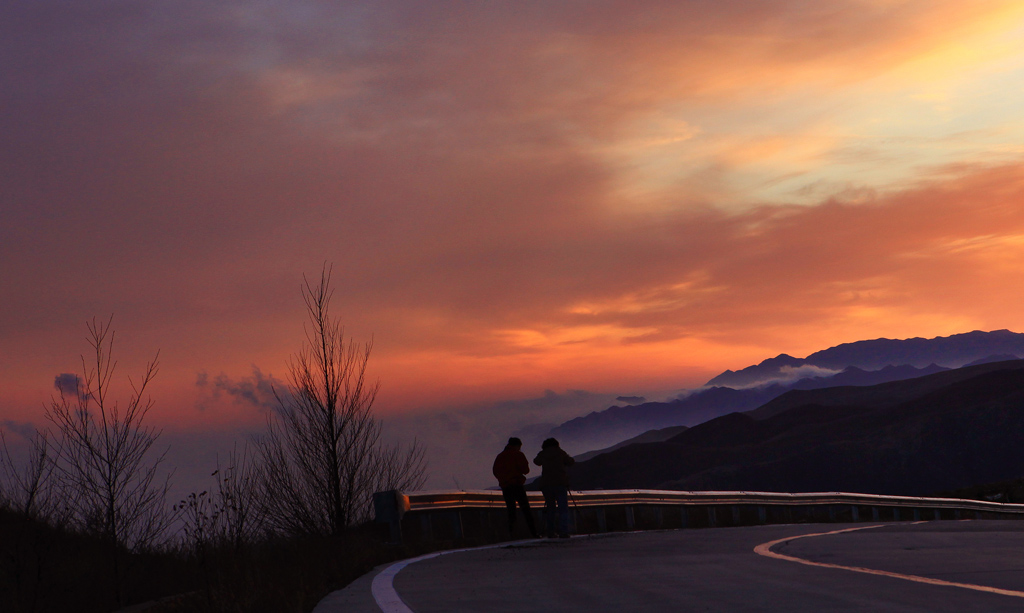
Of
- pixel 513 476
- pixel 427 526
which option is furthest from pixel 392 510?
pixel 513 476

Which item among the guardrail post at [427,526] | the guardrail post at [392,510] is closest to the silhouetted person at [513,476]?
the guardrail post at [427,526]

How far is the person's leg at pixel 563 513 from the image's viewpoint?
763 inches

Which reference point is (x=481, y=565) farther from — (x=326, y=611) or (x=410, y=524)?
(x=410, y=524)

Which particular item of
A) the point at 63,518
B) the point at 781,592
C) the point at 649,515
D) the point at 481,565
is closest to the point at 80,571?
the point at 63,518

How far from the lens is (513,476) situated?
65.8 ft


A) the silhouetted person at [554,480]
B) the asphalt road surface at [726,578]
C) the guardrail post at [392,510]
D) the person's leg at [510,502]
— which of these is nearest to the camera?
the asphalt road surface at [726,578]

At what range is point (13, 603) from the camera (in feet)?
67.6

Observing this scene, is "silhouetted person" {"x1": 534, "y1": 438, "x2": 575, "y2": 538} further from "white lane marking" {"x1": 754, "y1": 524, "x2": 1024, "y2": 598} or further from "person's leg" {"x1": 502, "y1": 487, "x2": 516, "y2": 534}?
"white lane marking" {"x1": 754, "y1": 524, "x2": 1024, "y2": 598}

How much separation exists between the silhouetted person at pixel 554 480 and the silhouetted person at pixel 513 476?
33cm

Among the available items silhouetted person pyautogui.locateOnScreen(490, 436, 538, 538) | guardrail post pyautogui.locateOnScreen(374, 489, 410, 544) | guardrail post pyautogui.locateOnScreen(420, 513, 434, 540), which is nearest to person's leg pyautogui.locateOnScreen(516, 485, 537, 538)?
silhouetted person pyautogui.locateOnScreen(490, 436, 538, 538)

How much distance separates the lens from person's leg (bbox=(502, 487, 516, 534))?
66.3 ft

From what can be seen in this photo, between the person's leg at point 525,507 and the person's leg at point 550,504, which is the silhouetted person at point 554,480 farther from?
the person's leg at point 525,507

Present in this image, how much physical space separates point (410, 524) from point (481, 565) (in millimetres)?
6532

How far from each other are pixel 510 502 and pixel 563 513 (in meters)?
1.13
